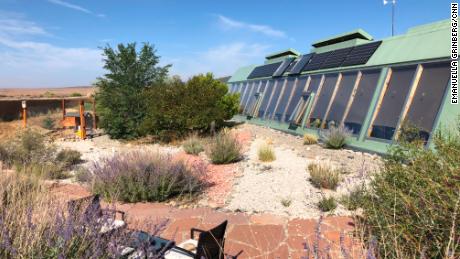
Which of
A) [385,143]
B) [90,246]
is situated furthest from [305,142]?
[90,246]

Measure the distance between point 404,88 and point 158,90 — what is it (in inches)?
408

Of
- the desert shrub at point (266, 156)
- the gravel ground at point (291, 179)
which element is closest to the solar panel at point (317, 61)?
the gravel ground at point (291, 179)

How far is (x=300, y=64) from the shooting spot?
1700 cm

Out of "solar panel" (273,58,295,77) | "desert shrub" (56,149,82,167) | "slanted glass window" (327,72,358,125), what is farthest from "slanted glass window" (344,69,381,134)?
"desert shrub" (56,149,82,167)

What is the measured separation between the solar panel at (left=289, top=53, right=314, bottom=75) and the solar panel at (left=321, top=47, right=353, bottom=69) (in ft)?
5.90

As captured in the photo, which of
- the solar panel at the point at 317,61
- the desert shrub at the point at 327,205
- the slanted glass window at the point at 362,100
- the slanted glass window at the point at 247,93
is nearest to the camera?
the desert shrub at the point at 327,205

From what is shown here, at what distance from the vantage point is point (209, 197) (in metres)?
7.67

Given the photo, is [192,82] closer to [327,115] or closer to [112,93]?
[112,93]

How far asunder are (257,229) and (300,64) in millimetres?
12520

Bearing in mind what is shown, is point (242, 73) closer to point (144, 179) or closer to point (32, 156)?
point (32, 156)

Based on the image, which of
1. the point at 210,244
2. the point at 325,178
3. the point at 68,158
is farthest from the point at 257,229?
the point at 68,158

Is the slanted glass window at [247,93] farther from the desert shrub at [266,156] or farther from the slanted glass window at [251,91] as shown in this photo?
the desert shrub at [266,156]

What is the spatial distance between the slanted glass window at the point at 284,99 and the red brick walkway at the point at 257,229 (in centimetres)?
1075

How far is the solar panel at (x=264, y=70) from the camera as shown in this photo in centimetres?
1998
